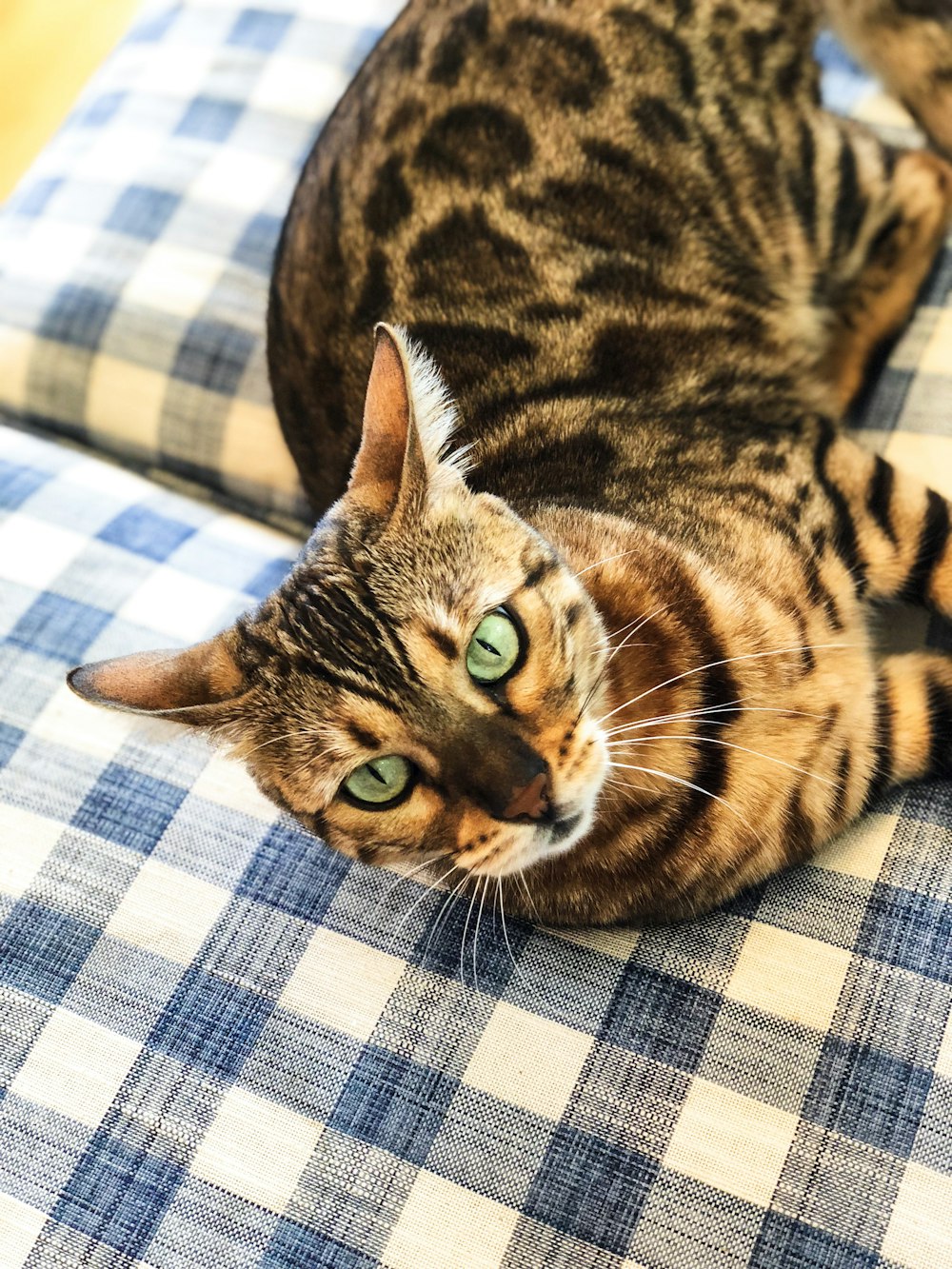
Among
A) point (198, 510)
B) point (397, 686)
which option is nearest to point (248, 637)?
point (397, 686)

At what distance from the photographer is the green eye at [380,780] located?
1.03 metres

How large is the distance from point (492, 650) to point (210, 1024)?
0.50 m

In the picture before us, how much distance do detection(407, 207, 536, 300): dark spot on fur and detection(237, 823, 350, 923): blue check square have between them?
0.70 meters

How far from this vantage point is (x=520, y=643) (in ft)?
3.39

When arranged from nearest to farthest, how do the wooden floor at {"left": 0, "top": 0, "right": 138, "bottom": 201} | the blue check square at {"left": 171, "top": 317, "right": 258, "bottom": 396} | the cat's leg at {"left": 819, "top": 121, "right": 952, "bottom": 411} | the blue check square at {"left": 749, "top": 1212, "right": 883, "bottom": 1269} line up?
the blue check square at {"left": 749, "top": 1212, "right": 883, "bottom": 1269}
the cat's leg at {"left": 819, "top": 121, "right": 952, "bottom": 411}
the blue check square at {"left": 171, "top": 317, "right": 258, "bottom": 396}
the wooden floor at {"left": 0, "top": 0, "right": 138, "bottom": 201}

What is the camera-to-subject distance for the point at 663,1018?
1055mm

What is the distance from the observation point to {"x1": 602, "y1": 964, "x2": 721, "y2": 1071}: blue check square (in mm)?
1035

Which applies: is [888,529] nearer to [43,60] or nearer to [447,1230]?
[447,1230]

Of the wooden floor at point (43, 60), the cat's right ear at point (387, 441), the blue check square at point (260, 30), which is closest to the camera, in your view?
the cat's right ear at point (387, 441)

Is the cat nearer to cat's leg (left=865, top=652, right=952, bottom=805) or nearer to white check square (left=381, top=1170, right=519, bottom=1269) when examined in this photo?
cat's leg (left=865, top=652, right=952, bottom=805)

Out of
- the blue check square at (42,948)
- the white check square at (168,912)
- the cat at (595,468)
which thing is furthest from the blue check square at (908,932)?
the blue check square at (42,948)

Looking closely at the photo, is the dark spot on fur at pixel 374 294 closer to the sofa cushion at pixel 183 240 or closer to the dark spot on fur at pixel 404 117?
the dark spot on fur at pixel 404 117

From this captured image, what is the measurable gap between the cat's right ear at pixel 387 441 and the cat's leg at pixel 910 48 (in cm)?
113

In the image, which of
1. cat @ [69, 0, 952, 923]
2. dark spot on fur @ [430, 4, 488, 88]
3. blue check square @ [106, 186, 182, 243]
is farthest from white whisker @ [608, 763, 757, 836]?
blue check square @ [106, 186, 182, 243]
